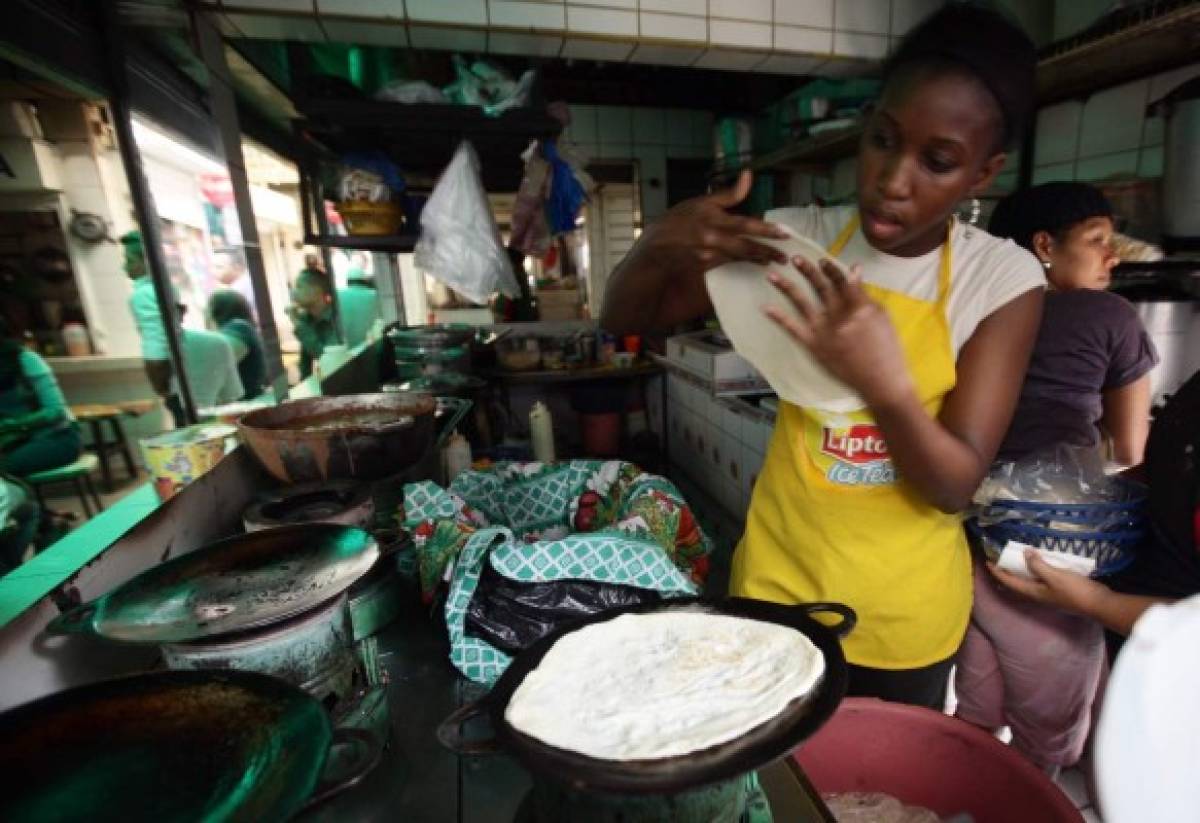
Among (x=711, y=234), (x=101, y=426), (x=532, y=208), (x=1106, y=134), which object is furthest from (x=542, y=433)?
(x=101, y=426)

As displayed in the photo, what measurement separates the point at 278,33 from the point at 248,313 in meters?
2.59

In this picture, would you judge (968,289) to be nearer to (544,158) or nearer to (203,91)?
(544,158)

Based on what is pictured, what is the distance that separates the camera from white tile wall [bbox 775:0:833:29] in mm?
2684

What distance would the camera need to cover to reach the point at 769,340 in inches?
40.2

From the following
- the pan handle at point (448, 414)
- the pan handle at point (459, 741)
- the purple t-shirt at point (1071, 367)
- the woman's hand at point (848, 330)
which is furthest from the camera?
the pan handle at point (448, 414)

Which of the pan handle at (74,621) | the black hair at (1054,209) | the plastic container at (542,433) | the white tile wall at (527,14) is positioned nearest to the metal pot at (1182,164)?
the black hair at (1054,209)

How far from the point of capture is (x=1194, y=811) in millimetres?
479

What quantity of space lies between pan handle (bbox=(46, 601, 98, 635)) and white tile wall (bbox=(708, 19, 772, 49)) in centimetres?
297

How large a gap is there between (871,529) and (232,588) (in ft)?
3.64

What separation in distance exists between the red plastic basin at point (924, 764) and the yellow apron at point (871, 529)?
0.15 meters

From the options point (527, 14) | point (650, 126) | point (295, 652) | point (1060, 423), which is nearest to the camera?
point (295, 652)

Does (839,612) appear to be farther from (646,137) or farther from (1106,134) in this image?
(646,137)

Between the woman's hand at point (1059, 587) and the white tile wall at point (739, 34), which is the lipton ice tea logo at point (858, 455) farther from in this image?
the white tile wall at point (739, 34)

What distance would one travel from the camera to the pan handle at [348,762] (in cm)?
59
